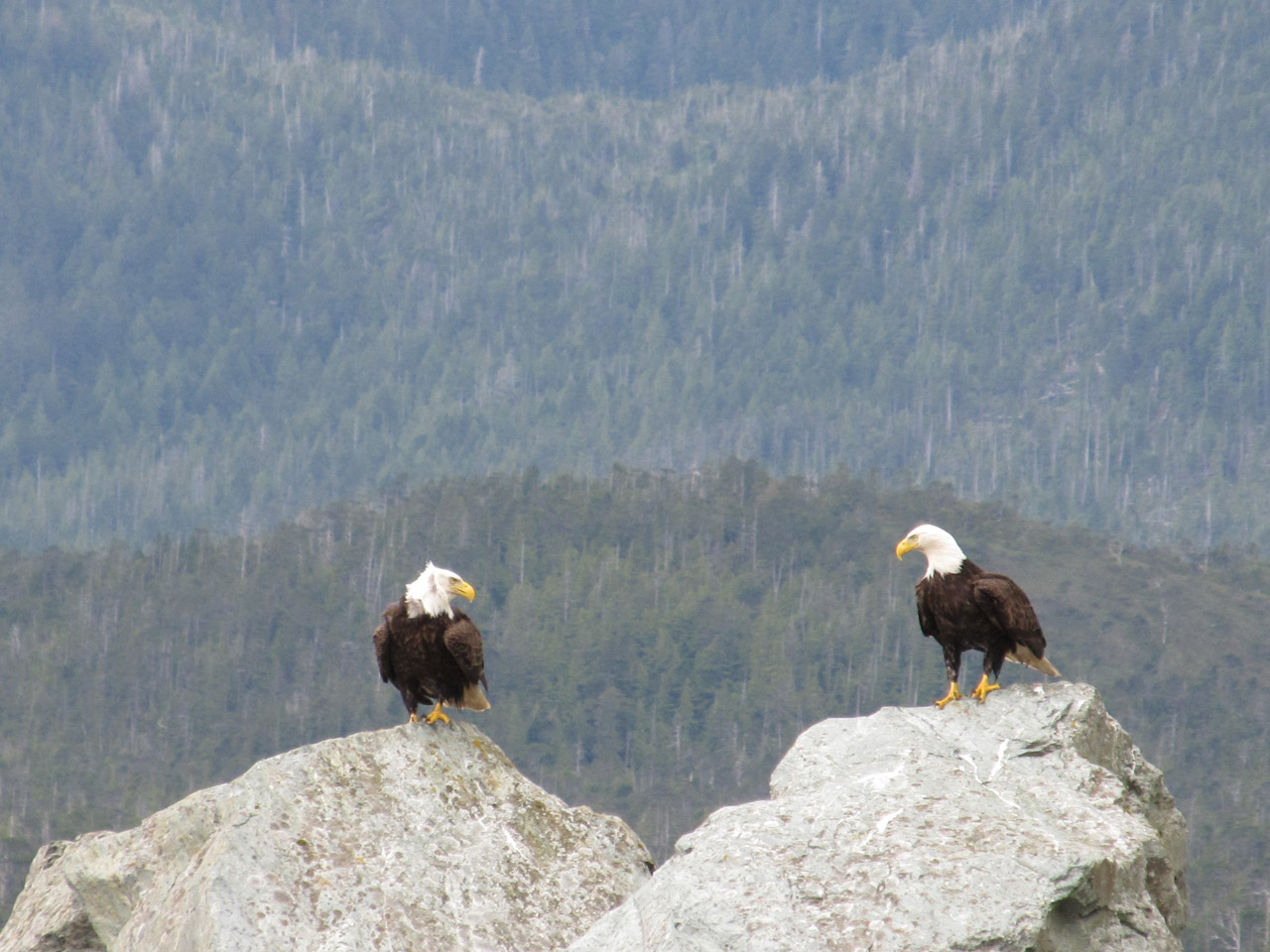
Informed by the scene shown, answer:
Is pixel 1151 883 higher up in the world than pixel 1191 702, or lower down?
higher up

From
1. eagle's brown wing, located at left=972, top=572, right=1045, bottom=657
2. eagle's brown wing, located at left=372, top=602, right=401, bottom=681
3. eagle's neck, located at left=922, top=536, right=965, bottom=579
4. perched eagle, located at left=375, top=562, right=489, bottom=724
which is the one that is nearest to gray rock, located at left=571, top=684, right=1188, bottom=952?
eagle's brown wing, located at left=972, top=572, right=1045, bottom=657

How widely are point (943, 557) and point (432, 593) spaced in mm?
4734

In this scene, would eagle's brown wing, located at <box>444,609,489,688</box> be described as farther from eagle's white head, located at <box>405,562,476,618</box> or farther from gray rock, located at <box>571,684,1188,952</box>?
gray rock, located at <box>571,684,1188,952</box>

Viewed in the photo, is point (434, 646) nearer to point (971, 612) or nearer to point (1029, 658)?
point (971, 612)

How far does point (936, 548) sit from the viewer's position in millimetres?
19219

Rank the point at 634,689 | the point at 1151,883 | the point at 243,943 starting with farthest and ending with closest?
1. the point at 634,689
2. the point at 1151,883
3. the point at 243,943

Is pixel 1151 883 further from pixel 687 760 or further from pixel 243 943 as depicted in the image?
pixel 687 760

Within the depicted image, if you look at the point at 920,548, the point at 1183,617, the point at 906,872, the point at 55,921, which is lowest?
the point at 1183,617

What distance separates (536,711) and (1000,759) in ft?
583

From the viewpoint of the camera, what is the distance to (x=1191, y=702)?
18625 centimetres

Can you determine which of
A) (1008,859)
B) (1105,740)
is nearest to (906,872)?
(1008,859)

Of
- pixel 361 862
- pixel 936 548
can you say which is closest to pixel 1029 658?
pixel 936 548

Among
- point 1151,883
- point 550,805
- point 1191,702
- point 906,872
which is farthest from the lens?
point 1191,702

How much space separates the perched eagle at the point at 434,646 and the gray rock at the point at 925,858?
335 centimetres
